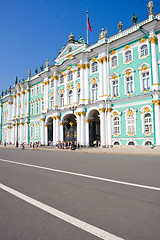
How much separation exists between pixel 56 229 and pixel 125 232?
116cm

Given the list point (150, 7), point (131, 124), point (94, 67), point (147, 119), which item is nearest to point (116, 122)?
point (131, 124)

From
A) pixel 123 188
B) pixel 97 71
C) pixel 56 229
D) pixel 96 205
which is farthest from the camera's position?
pixel 97 71

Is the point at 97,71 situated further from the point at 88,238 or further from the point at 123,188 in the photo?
the point at 88,238

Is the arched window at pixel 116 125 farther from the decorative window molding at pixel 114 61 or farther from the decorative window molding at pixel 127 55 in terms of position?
the decorative window molding at pixel 127 55

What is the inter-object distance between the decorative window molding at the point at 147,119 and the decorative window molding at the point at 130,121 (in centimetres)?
131

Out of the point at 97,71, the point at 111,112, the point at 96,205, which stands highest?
the point at 97,71

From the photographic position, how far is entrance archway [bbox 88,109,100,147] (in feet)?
110

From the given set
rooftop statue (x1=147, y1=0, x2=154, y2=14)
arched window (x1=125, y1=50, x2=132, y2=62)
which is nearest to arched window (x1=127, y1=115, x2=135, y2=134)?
arched window (x1=125, y1=50, x2=132, y2=62)

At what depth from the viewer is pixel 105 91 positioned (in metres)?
30.3

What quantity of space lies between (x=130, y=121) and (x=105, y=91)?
249 inches

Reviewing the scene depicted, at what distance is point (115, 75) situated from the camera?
97.6 feet

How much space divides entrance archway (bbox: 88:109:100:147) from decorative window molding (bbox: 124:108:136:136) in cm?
677

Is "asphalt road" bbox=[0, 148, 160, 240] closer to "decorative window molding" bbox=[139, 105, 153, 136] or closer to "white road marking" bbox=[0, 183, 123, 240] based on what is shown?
"white road marking" bbox=[0, 183, 123, 240]

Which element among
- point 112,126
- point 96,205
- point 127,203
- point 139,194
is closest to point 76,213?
point 96,205
